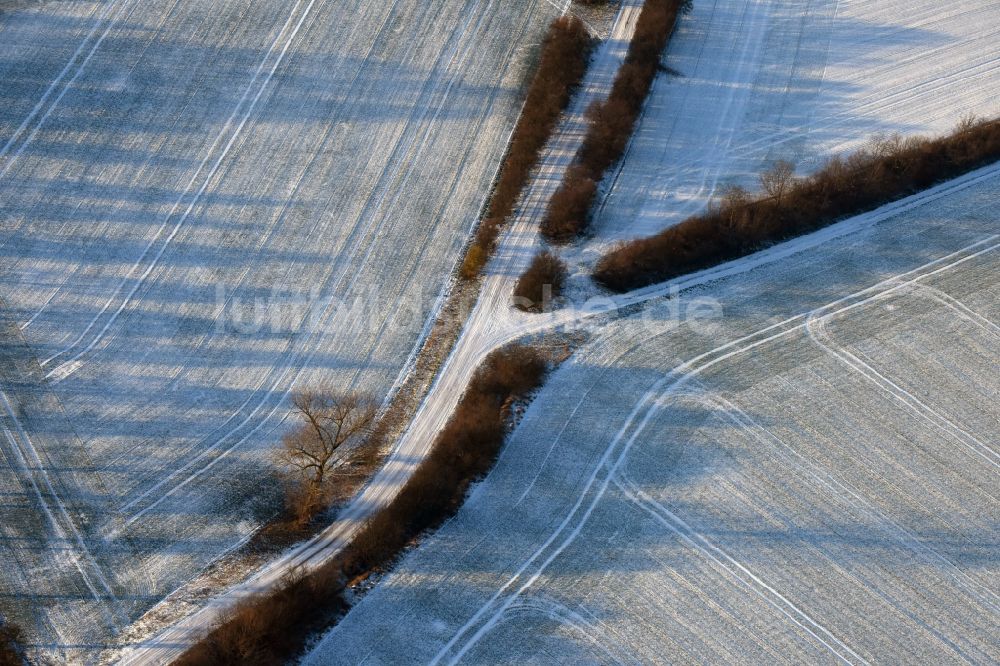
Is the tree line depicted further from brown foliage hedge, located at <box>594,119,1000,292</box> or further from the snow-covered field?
brown foliage hedge, located at <box>594,119,1000,292</box>

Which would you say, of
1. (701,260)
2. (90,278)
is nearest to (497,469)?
(701,260)

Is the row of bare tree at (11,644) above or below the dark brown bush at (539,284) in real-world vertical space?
below

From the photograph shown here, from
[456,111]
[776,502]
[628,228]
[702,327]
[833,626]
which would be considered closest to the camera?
[833,626]

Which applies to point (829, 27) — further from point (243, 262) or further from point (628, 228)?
point (243, 262)

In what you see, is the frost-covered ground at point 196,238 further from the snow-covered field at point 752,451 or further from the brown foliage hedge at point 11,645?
the snow-covered field at point 752,451

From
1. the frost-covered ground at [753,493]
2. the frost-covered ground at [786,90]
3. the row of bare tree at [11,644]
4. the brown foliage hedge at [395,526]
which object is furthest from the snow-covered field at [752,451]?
the row of bare tree at [11,644]
